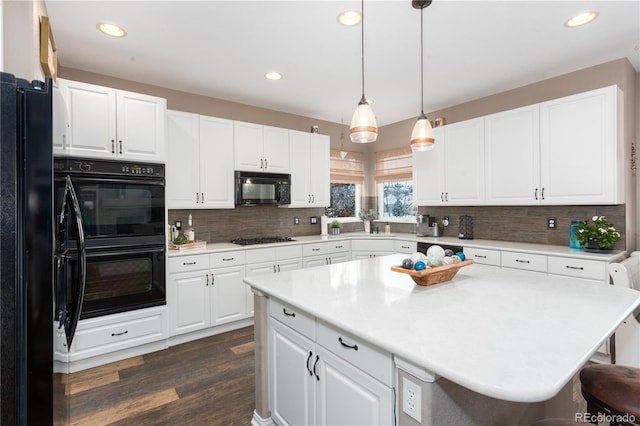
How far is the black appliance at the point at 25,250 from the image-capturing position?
2.83 ft

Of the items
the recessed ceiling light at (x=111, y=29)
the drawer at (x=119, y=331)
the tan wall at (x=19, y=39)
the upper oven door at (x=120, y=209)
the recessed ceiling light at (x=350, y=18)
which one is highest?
the recessed ceiling light at (x=111, y=29)

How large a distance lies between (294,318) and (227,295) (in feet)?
6.62

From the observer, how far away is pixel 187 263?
3129 millimetres

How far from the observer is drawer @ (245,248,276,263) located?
11.6ft

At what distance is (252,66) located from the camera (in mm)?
3047

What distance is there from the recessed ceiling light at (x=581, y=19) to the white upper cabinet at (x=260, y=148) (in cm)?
293

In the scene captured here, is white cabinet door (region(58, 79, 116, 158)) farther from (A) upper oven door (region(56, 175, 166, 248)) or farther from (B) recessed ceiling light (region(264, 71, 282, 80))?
(B) recessed ceiling light (region(264, 71, 282, 80))

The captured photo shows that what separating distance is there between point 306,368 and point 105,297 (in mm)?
2110

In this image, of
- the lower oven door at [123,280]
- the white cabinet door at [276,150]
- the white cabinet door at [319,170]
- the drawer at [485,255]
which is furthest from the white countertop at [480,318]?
the white cabinet door at [319,170]

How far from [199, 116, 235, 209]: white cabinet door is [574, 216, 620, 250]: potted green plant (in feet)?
11.5

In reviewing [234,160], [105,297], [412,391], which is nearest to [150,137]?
[234,160]

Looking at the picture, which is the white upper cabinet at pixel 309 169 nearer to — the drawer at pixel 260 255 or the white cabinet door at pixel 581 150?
the drawer at pixel 260 255

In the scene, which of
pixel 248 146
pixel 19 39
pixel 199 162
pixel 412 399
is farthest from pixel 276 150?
pixel 412 399

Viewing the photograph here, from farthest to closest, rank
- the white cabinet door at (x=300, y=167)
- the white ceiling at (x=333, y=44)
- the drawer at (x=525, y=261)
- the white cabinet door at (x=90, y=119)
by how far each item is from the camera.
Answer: the white cabinet door at (x=300, y=167) → the drawer at (x=525, y=261) → the white cabinet door at (x=90, y=119) → the white ceiling at (x=333, y=44)
